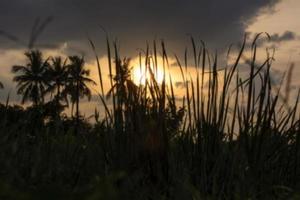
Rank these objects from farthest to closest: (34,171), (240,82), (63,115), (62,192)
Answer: (63,115) → (240,82) → (34,171) → (62,192)

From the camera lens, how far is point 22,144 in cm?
329

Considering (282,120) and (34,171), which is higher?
(282,120)

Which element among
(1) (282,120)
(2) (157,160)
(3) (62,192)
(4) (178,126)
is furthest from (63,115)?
(3) (62,192)

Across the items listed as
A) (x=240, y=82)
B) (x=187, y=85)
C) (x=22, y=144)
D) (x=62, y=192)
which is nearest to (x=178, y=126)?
(x=187, y=85)

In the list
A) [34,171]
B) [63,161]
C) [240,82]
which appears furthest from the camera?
[240,82]

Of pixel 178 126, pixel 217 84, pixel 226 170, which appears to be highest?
pixel 217 84

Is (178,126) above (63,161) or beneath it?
above

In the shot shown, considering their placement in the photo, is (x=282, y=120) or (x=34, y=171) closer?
(x=34, y=171)

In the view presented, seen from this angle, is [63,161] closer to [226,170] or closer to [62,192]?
[226,170]

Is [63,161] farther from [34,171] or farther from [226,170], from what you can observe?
[226,170]

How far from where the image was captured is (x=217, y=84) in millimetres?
3627

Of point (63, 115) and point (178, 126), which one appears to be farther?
point (63, 115)

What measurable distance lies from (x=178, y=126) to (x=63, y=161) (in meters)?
0.89

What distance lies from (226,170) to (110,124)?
3.06ft
